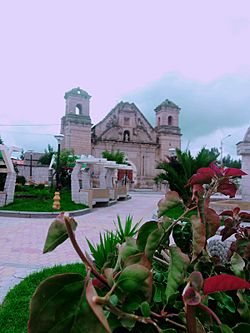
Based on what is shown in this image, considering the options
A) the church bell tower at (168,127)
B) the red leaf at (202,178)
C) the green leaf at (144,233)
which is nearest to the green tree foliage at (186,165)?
the red leaf at (202,178)

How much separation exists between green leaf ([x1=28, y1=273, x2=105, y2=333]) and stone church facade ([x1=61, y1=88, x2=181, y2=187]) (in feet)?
105

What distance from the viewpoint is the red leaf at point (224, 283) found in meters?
0.58

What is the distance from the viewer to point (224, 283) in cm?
58

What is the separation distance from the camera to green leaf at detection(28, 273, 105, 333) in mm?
553

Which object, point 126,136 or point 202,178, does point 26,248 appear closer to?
point 202,178

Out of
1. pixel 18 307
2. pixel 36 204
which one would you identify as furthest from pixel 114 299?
pixel 36 204

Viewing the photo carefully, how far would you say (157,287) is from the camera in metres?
0.90

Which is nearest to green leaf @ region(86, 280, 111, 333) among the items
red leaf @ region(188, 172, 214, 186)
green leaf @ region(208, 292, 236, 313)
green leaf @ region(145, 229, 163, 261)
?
green leaf @ region(145, 229, 163, 261)

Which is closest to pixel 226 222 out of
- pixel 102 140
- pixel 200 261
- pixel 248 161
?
pixel 200 261

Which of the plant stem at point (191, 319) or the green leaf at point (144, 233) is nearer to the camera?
the plant stem at point (191, 319)

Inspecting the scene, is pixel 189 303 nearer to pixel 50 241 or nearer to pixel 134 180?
pixel 50 241

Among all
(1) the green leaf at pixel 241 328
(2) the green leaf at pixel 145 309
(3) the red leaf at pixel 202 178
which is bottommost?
(1) the green leaf at pixel 241 328

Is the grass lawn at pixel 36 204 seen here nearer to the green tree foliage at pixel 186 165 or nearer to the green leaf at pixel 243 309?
the green tree foliage at pixel 186 165

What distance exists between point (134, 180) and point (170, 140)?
635 cm
